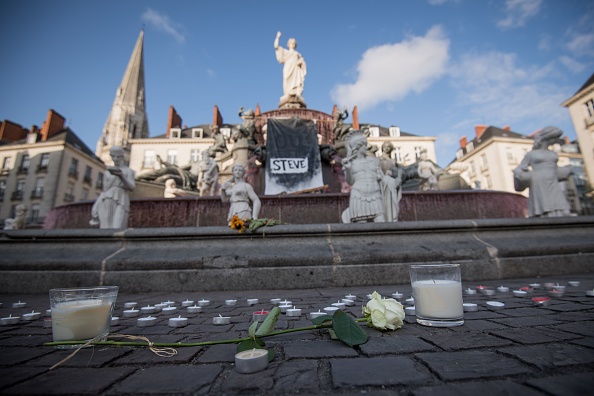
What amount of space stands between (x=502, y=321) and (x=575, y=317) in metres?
0.54

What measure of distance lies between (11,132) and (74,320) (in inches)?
2327

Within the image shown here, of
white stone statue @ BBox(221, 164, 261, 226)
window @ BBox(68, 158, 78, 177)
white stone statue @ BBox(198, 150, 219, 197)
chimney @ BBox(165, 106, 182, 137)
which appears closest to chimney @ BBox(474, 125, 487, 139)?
chimney @ BBox(165, 106, 182, 137)

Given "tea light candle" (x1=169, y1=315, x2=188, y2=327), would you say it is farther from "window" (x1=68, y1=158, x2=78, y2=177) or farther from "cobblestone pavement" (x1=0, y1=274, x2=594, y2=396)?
"window" (x1=68, y1=158, x2=78, y2=177)

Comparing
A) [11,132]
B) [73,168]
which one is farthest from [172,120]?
[11,132]

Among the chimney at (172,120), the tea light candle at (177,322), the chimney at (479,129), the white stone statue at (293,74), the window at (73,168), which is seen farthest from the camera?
the chimney at (479,129)

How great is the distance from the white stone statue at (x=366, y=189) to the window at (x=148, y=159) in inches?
1746

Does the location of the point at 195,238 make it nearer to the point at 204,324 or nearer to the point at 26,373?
the point at 204,324

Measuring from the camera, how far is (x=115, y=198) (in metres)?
6.91

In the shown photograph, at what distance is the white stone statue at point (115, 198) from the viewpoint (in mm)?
6844

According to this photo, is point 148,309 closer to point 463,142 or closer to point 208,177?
point 208,177

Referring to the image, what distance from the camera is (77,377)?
1.32 meters

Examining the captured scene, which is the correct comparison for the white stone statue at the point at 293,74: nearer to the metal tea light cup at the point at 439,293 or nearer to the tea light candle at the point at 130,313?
the tea light candle at the point at 130,313

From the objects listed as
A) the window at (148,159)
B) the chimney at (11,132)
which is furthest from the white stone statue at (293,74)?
the chimney at (11,132)

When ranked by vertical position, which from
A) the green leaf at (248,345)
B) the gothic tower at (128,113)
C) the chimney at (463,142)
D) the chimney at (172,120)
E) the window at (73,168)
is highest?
the gothic tower at (128,113)
